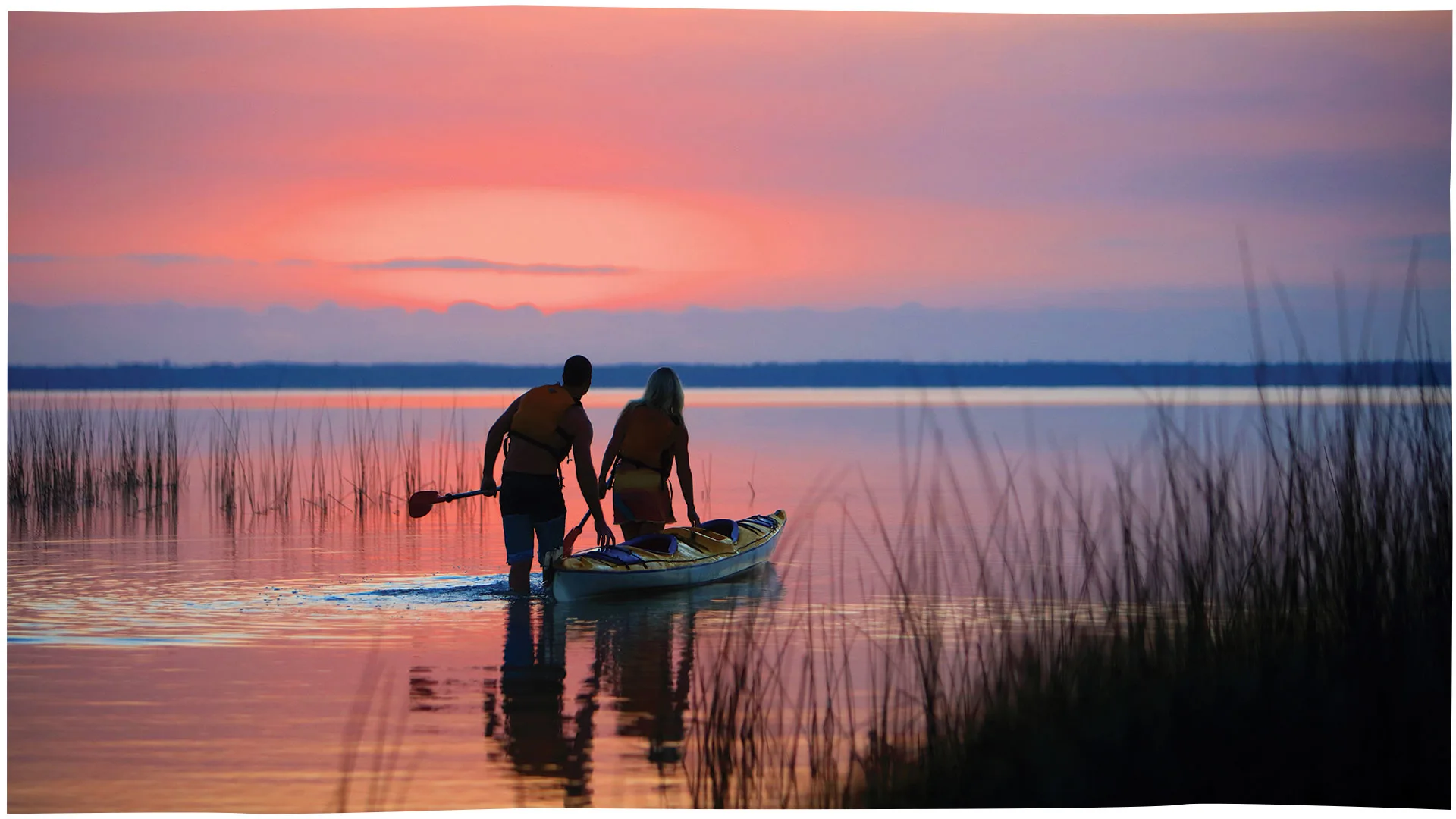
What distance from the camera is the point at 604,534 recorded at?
7.19 metres

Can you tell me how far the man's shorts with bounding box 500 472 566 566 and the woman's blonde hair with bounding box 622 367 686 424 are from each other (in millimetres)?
722

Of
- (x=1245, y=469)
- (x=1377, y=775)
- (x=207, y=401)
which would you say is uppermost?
(x=207, y=401)

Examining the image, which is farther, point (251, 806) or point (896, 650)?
point (896, 650)

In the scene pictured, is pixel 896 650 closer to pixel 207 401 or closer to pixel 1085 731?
pixel 1085 731

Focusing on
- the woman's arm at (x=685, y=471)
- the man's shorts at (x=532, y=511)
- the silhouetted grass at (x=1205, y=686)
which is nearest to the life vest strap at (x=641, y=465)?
the woman's arm at (x=685, y=471)

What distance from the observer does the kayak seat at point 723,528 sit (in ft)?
26.7

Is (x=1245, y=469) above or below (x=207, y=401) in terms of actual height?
below

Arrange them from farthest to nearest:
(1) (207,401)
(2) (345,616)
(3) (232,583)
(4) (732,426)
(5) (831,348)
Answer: (1) (207,401)
(5) (831,348)
(4) (732,426)
(3) (232,583)
(2) (345,616)

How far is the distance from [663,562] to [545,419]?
3.25 feet

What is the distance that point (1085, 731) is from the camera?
4.55 metres

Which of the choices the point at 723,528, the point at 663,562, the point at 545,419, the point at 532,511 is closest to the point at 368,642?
the point at 532,511

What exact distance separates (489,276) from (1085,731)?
1205cm

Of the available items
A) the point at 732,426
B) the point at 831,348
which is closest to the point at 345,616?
the point at 732,426

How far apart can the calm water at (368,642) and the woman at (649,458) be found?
1.78 feet
